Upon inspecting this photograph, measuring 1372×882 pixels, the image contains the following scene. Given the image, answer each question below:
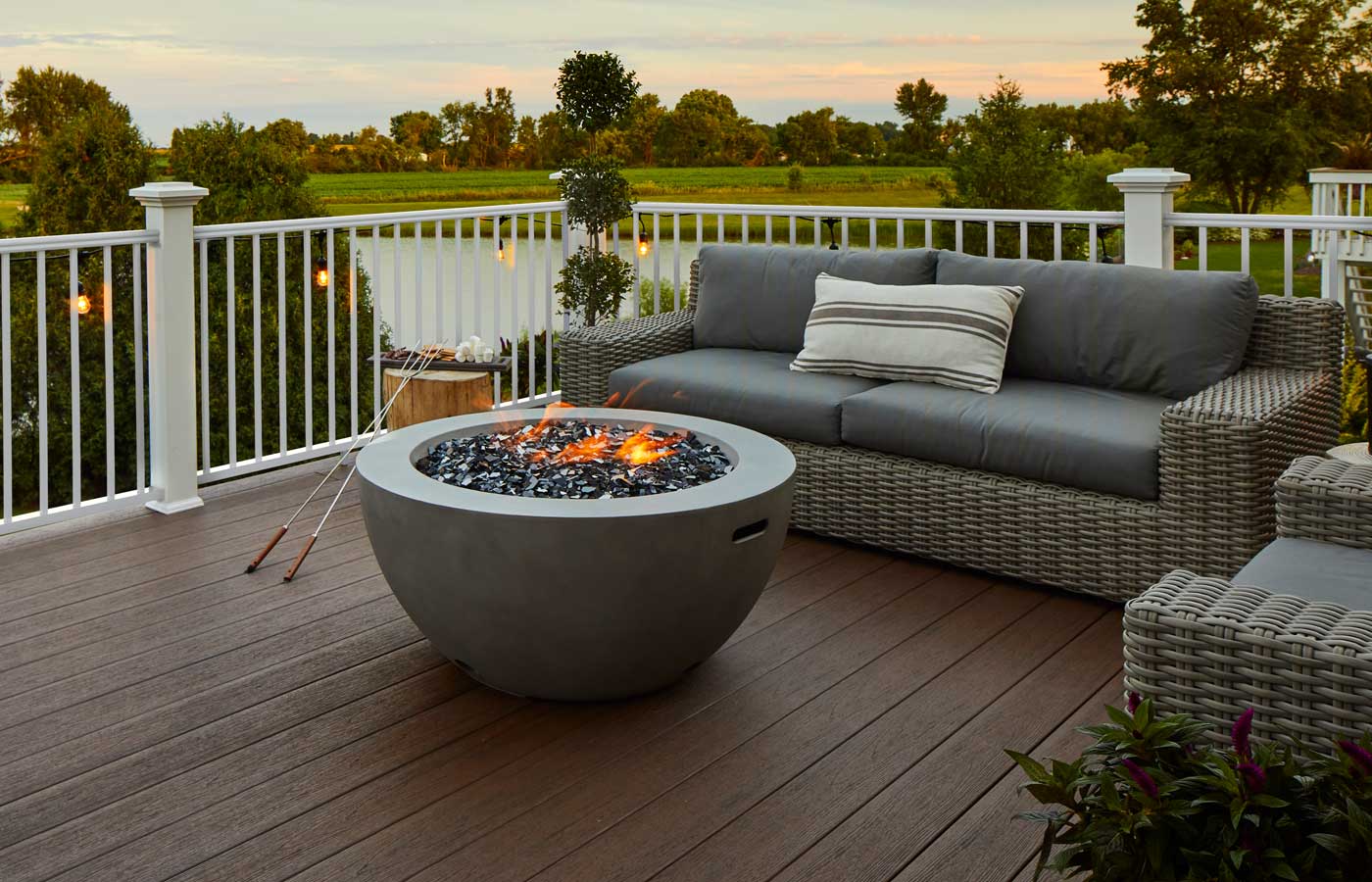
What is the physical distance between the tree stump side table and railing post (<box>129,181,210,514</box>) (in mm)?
699

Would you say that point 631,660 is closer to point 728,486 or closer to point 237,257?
point 728,486

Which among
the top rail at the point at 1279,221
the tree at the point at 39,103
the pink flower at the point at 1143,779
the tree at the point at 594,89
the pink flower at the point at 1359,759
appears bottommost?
the pink flower at the point at 1143,779

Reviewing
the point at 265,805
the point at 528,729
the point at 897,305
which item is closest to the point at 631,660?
the point at 528,729

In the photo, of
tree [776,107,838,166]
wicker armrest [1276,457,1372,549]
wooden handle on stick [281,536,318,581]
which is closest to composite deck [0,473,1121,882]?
wooden handle on stick [281,536,318,581]

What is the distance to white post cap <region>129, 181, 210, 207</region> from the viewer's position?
13.3 ft

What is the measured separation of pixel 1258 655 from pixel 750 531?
1.12 metres

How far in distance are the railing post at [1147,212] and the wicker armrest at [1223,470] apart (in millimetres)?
1207

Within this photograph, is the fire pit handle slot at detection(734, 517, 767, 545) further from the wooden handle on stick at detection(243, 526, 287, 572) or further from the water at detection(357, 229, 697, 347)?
the water at detection(357, 229, 697, 347)

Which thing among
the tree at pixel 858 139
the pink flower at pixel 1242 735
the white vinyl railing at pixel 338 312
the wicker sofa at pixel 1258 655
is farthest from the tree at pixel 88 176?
the pink flower at pixel 1242 735

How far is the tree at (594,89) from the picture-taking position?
5.62 metres

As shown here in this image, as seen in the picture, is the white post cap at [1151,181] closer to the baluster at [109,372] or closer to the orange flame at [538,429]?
the orange flame at [538,429]

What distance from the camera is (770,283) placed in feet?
15.1

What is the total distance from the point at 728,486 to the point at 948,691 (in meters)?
0.72

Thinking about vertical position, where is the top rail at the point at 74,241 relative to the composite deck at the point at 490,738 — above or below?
above
